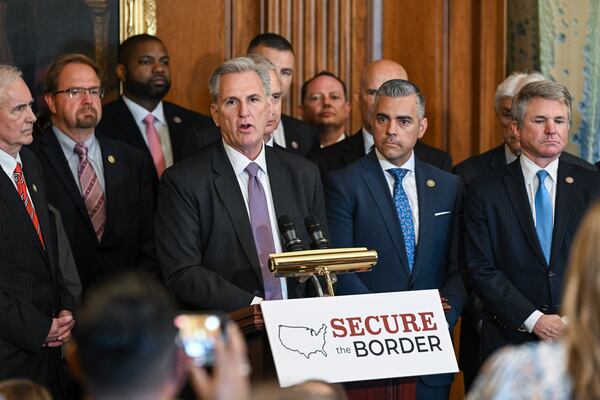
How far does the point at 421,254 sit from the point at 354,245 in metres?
0.29

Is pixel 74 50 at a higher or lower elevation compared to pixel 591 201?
higher

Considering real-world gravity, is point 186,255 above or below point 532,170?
below

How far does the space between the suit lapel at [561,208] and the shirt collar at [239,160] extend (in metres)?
1.25

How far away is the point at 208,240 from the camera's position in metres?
4.62

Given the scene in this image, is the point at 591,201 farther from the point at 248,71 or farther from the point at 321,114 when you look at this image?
the point at 321,114

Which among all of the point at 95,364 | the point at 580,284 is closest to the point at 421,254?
the point at 580,284

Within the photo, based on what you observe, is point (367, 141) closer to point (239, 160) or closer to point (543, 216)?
point (543, 216)

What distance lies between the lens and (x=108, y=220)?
18.2ft

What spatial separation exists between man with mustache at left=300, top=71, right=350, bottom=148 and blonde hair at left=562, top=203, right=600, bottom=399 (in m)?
4.72

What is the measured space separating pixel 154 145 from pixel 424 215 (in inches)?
67.3

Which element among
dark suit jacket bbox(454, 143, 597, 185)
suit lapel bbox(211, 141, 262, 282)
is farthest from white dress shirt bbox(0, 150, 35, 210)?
dark suit jacket bbox(454, 143, 597, 185)

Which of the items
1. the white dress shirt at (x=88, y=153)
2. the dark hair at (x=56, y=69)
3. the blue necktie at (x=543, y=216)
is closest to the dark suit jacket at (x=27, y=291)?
the white dress shirt at (x=88, y=153)

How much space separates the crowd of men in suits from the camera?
461cm

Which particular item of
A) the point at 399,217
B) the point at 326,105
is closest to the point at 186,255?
the point at 399,217
